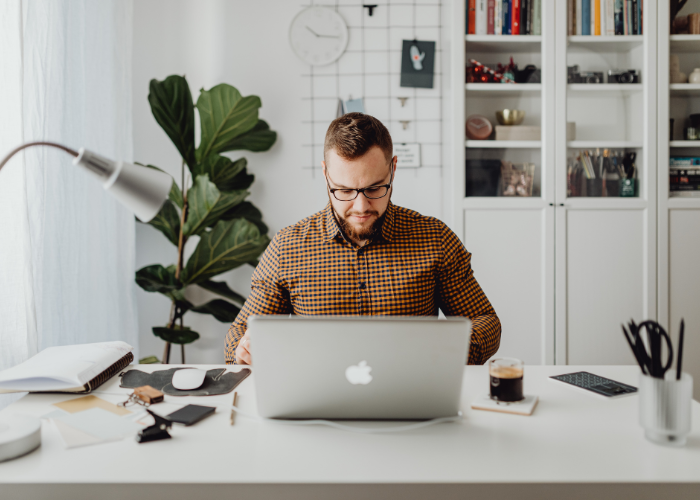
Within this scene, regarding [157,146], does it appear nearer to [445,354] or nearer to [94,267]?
[94,267]

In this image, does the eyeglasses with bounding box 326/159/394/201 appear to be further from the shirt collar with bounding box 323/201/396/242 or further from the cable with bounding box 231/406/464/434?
the cable with bounding box 231/406/464/434

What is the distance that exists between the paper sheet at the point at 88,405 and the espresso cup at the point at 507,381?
0.71m

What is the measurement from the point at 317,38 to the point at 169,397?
2.11m

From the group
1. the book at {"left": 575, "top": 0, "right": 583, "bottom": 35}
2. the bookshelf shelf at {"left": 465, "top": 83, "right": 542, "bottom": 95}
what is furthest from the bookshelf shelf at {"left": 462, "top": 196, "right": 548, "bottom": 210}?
the book at {"left": 575, "top": 0, "right": 583, "bottom": 35}

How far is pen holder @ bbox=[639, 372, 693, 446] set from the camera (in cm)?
83

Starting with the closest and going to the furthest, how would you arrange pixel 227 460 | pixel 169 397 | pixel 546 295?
pixel 227 460 → pixel 169 397 → pixel 546 295

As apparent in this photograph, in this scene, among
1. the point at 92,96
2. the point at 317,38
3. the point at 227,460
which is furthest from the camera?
the point at 317,38

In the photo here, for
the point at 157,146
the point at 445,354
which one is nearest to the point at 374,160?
the point at 445,354

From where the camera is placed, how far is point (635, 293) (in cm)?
243

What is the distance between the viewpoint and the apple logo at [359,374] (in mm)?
877

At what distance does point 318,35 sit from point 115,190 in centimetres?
208

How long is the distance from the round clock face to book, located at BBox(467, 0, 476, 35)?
0.61 meters

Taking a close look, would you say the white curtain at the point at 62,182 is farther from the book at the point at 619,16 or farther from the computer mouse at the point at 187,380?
the book at the point at 619,16

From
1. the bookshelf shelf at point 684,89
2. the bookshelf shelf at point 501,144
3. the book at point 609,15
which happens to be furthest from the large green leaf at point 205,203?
the bookshelf shelf at point 684,89
